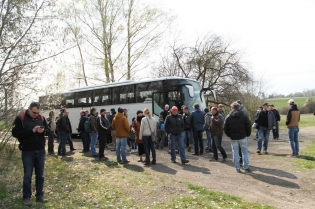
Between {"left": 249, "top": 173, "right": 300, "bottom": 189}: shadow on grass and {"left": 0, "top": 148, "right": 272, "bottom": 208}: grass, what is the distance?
1.72m

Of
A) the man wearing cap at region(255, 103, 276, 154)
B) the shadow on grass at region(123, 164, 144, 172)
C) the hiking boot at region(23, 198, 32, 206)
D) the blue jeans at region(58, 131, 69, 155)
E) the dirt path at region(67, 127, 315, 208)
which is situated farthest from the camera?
the blue jeans at region(58, 131, 69, 155)

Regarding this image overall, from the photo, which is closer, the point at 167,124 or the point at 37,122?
the point at 37,122

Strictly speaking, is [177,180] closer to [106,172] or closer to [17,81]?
[106,172]

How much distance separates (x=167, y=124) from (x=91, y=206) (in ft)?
14.2

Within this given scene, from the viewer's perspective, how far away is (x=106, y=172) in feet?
27.2

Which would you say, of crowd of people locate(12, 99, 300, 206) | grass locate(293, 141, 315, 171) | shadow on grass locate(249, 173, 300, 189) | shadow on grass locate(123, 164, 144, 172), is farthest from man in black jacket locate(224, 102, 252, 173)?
shadow on grass locate(123, 164, 144, 172)

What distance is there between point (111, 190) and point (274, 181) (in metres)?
4.09

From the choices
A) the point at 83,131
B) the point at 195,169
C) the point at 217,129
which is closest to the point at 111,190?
the point at 195,169

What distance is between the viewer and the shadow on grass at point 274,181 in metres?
6.48

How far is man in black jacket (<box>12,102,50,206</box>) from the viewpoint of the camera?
17.6 ft

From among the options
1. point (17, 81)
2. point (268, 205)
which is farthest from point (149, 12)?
point (268, 205)

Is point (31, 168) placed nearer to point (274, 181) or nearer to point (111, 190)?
point (111, 190)

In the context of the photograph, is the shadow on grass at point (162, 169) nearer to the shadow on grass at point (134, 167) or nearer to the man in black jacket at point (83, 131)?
the shadow on grass at point (134, 167)

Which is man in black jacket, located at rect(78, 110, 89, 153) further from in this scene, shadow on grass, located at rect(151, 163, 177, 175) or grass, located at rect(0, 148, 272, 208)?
shadow on grass, located at rect(151, 163, 177, 175)
